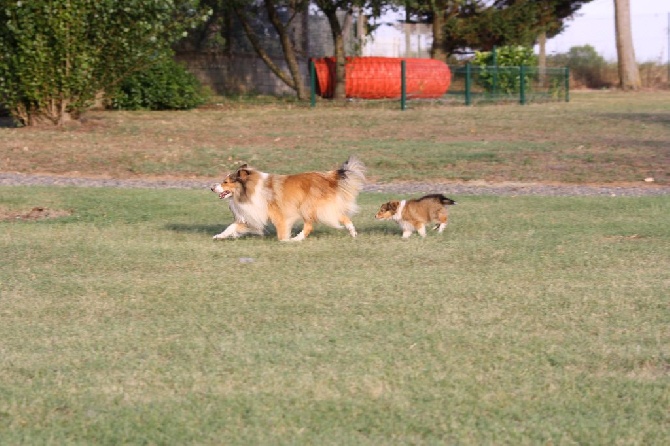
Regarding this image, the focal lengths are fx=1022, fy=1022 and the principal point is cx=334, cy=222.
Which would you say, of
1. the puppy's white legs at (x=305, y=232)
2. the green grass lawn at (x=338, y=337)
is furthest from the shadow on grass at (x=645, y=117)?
the puppy's white legs at (x=305, y=232)

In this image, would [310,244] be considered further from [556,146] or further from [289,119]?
[289,119]

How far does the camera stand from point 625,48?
42844mm

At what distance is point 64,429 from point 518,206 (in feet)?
26.2

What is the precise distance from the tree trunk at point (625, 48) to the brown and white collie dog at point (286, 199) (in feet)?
117

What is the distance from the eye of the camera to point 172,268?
8195mm

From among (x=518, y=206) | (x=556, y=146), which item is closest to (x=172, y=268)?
(x=518, y=206)

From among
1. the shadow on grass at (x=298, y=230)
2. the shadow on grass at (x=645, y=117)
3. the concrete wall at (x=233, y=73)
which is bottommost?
the shadow on grass at (x=298, y=230)

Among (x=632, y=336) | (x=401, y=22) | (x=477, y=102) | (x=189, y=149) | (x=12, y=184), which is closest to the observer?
(x=632, y=336)

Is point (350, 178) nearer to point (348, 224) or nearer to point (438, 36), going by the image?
point (348, 224)

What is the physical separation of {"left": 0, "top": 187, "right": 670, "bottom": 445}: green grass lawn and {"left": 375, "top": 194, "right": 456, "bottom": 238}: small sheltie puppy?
19cm

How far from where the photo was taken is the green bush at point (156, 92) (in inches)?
1075

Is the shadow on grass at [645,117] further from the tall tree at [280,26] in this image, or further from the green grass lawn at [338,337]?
the green grass lawn at [338,337]

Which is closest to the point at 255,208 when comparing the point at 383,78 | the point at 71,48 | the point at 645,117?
the point at 71,48

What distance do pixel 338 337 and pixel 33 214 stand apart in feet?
20.7
